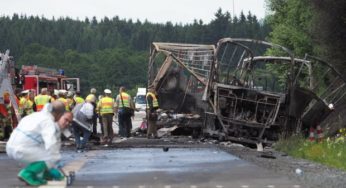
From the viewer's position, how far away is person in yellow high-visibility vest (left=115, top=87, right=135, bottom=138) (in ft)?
98.9

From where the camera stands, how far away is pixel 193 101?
2950cm

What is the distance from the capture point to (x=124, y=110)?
99.5 ft

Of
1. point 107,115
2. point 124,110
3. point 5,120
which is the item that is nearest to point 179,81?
point 124,110

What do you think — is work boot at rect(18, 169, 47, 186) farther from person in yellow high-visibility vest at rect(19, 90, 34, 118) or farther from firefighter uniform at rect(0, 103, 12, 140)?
person in yellow high-visibility vest at rect(19, 90, 34, 118)

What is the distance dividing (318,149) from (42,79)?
21302 millimetres

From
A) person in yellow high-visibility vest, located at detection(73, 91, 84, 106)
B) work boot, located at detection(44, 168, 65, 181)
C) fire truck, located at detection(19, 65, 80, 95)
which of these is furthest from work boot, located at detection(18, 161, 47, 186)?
fire truck, located at detection(19, 65, 80, 95)

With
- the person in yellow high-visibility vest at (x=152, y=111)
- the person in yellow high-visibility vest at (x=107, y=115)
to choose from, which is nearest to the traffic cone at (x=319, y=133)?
the person in yellow high-visibility vest at (x=107, y=115)

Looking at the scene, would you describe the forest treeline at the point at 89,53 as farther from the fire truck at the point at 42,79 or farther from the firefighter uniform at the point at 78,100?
the firefighter uniform at the point at 78,100

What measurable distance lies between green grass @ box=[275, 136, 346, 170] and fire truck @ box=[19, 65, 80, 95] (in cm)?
1525

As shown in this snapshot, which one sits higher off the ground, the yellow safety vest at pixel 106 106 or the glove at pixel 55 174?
the glove at pixel 55 174

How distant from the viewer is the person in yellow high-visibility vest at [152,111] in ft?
96.1

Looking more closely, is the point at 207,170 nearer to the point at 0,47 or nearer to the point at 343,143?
the point at 343,143

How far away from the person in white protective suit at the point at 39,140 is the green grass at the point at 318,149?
8.09m

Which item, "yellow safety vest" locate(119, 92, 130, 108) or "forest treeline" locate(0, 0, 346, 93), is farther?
"forest treeline" locate(0, 0, 346, 93)
